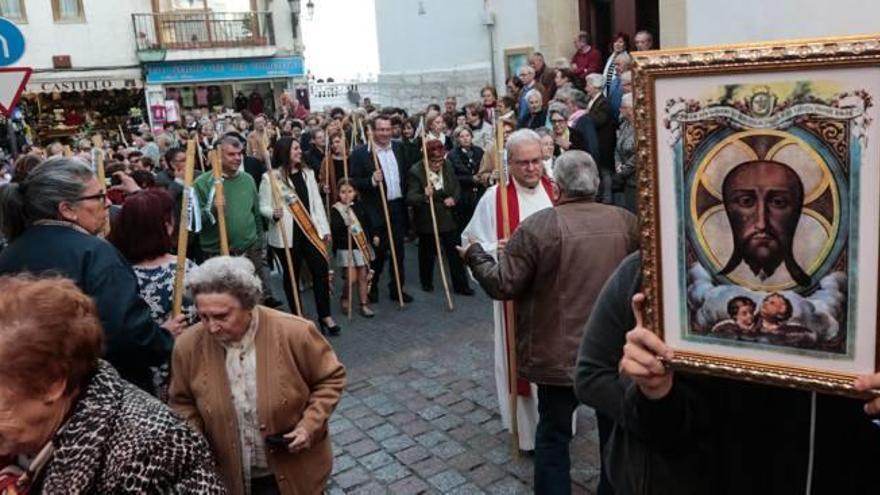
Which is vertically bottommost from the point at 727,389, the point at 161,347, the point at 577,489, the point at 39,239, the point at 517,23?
the point at 577,489

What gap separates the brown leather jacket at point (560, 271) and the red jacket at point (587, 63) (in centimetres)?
1106

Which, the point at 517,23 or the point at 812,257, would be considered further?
the point at 517,23

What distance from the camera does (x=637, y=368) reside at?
5.69ft

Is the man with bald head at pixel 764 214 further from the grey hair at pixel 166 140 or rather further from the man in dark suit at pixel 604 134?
the grey hair at pixel 166 140

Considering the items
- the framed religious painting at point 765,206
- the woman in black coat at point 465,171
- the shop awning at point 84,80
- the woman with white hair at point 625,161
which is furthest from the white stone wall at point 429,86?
the framed religious painting at point 765,206

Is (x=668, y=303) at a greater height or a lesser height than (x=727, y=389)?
greater

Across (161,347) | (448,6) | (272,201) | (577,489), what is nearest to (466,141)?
(272,201)

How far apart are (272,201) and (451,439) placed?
312 cm

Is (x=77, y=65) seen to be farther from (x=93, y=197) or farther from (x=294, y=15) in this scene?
(x=93, y=197)

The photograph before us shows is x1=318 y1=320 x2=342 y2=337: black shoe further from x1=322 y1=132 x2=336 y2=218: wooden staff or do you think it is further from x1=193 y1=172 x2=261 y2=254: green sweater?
x1=322 y1=132 x2=336 y2=218: wooden staff

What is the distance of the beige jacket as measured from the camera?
335 centimetres

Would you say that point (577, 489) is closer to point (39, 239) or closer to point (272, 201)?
point (39, 239)

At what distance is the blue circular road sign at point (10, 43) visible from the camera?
8070 mm

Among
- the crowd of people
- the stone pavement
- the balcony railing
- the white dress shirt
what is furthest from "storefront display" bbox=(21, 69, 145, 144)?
the crowd of people
